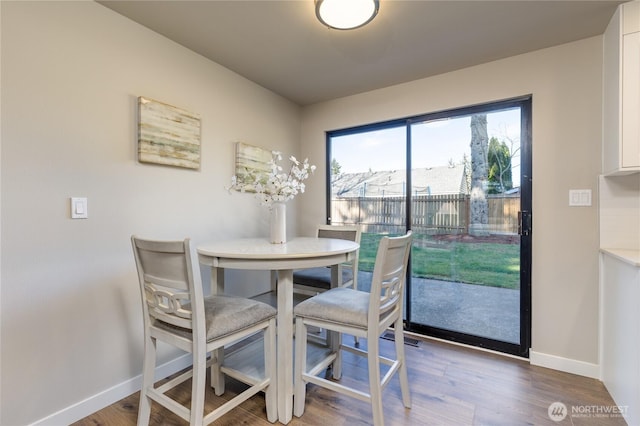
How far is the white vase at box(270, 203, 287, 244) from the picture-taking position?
1927 mm

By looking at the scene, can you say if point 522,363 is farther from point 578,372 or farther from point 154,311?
point 154,311

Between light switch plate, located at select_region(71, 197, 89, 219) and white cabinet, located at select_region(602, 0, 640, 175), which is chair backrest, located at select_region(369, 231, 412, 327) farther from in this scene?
light switch plate, located at select_region(71, 197, 89, 219)

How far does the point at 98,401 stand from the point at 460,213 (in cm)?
283

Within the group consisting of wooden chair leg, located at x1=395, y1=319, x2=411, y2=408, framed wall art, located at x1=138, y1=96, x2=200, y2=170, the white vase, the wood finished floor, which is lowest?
the wood finished floor

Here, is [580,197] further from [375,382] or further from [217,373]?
[217,373]

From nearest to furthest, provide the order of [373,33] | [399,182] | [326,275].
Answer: [373,33]
[326,275]
[399,182]

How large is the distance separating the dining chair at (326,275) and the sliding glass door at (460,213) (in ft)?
1.93

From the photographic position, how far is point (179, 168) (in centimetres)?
205

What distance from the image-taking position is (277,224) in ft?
6.36

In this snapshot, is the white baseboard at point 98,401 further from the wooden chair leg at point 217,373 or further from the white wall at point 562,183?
the white wall at point 562,183

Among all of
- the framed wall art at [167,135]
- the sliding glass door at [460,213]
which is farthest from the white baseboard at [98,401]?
the sliding glass door at [460,213]
